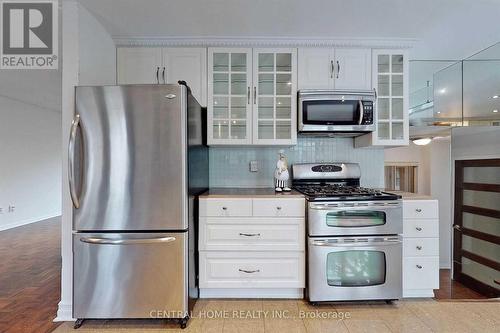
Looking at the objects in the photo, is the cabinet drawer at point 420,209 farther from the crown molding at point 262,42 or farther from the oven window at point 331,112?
the crown molding at point 262,42

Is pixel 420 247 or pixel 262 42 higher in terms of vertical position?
pixel 262 42

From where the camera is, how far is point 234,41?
260cm

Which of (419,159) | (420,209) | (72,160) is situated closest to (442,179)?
(419,159)

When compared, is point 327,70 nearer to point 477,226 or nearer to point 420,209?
point 420,209

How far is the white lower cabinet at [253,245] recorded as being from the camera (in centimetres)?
222

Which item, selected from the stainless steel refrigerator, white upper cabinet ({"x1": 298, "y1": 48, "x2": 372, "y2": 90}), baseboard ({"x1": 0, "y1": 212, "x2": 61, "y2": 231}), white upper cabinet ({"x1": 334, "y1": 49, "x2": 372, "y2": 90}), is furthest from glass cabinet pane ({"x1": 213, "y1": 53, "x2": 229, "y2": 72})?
baseboard ({"x1": 0, "y1": 212, "x2": 61, "y2": 231})

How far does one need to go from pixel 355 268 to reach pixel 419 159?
1.79m

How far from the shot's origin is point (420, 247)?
2.28 meters

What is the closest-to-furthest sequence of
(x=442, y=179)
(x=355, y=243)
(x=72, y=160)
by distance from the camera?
(x=72, y=160) < (x=355, y=243) < (x=442, y=179)

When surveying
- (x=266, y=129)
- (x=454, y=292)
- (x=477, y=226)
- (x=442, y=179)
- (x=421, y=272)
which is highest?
(x=266, y=129)

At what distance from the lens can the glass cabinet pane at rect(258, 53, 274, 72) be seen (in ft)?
8.65

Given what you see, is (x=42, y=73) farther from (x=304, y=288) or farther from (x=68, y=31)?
(x=304, y=288)

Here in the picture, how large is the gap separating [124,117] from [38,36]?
1.32 meters

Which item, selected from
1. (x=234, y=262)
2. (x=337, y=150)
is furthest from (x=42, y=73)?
(x=337, y=150)
